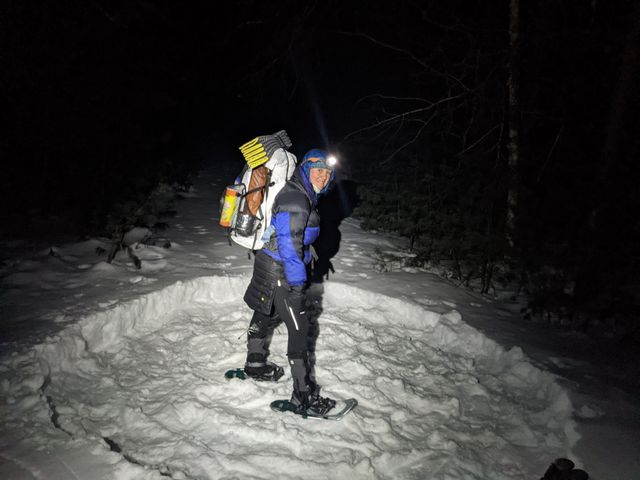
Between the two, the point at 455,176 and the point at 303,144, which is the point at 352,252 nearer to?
the point at 455,176

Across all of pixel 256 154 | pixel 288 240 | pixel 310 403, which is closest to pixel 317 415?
pixel 310 403

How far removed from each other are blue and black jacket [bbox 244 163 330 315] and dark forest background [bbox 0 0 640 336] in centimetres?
351

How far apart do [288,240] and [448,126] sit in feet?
19.0

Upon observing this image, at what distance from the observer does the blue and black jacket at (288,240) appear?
3168 millimetres

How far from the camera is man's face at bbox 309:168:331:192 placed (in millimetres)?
3379

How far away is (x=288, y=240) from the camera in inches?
125

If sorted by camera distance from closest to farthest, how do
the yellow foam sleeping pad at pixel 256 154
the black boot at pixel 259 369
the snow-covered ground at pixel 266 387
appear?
the snow-covered ground at pixel 266 387
the yellow foam sleeping pad at pixel 256 154
the black boot at pixel 259 369

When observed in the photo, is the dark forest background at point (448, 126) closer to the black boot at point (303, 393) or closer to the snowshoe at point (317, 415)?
the snowshoe at point (317, 415)

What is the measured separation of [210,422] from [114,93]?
747cm

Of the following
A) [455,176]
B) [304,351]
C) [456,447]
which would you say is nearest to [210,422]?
[304,351]

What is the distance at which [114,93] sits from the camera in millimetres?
7973

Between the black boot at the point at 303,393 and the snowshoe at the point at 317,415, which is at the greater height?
the black boot at the point at 303,393

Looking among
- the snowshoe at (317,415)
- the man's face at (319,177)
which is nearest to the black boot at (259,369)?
the snowshoe at (317,415)

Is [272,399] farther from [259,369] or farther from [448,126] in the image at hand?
[448,126]
